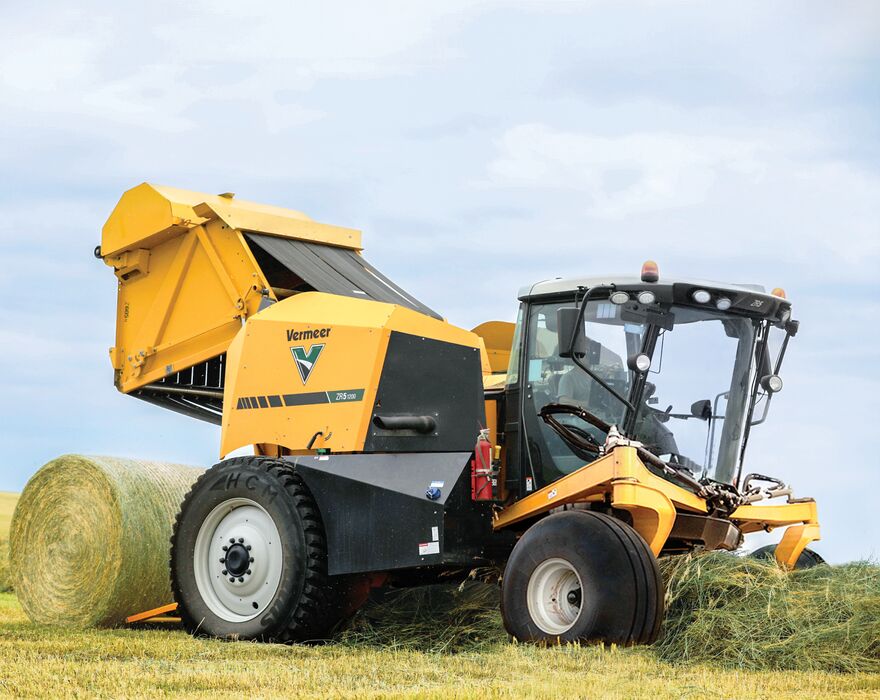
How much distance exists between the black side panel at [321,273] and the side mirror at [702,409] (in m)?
2.31

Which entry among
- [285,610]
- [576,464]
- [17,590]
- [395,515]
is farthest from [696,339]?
[17,590]

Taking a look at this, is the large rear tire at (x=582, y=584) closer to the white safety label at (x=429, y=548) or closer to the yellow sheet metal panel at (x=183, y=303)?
the white safety label at (x=429, y=548)

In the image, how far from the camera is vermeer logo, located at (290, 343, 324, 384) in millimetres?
8898

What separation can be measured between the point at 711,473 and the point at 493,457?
4.94ft

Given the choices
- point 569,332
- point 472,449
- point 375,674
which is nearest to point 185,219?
point 472,449

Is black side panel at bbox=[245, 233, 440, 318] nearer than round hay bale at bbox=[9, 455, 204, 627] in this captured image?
Yes

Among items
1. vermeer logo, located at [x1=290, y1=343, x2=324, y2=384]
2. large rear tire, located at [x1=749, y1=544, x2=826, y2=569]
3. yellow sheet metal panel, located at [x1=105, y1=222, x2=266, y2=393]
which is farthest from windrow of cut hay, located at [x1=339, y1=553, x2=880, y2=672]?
yellow sheet metal panel, located at [x1=105, y1=222, x2=266, y2=393]

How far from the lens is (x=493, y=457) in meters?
8.90

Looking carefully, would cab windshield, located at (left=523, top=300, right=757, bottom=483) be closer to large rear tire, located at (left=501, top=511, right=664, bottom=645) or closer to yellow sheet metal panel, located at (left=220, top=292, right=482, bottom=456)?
yellow sheet metal panel, located at (left=220, top=292, right=482, bottom=456)

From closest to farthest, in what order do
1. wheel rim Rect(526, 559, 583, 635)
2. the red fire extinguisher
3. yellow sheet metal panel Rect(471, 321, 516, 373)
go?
wheel rim Rect(526, 559, 583, 635) < the red fire extinguisher < yellow sheet metal panel Rect(471, 321, 516, 373)

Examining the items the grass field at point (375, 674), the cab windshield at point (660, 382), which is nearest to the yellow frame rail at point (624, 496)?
the cab windshield at point (660, 382)

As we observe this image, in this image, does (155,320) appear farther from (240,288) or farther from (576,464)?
(576,464)

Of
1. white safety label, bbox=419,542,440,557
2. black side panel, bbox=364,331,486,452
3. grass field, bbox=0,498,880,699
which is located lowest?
grass field, bbox=0,498,880,699

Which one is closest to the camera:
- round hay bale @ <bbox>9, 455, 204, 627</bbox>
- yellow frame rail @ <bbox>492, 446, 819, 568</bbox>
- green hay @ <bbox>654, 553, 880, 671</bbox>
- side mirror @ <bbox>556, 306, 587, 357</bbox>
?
green hay @ <bbox>654, 553, 880, 671</bbox>
